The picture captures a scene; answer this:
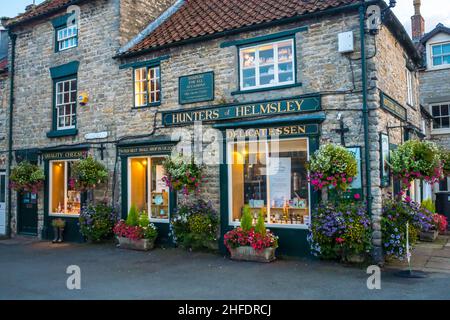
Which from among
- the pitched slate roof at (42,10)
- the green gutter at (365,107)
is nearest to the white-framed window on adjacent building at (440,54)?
the green gutter at (365,107)

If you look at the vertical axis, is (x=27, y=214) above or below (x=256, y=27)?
below

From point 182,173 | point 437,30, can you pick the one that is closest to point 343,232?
point 182,173

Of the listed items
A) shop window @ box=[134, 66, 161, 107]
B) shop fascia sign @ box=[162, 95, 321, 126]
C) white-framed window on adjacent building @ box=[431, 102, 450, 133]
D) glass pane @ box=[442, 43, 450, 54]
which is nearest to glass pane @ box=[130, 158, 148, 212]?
shop fascia sign @ box=[162, 95, 321, 126]

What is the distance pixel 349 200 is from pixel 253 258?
2.56 m

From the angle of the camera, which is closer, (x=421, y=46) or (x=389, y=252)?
(x=389, y=252)

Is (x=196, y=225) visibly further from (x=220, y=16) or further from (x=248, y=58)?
(x=220, y=16)

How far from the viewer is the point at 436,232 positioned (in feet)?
41.4

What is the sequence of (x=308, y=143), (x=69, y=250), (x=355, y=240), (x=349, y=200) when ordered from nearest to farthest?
1. (x=355, y=240)
2. (x=349, y=200)
3. (x=308, y=143)
4. (x=69, y=250)

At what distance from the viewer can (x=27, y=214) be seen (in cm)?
1480

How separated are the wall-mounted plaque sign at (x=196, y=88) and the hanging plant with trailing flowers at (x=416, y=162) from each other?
494cm

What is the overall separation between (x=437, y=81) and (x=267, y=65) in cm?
1326

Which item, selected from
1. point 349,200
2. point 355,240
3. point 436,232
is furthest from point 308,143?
point 436,232

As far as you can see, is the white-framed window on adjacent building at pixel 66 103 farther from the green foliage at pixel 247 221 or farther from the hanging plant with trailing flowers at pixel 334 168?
the hanging plant with trailing flowers at pixel 334 168

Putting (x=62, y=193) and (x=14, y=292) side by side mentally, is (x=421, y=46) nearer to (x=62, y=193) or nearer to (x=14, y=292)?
(x=62, y=193)
